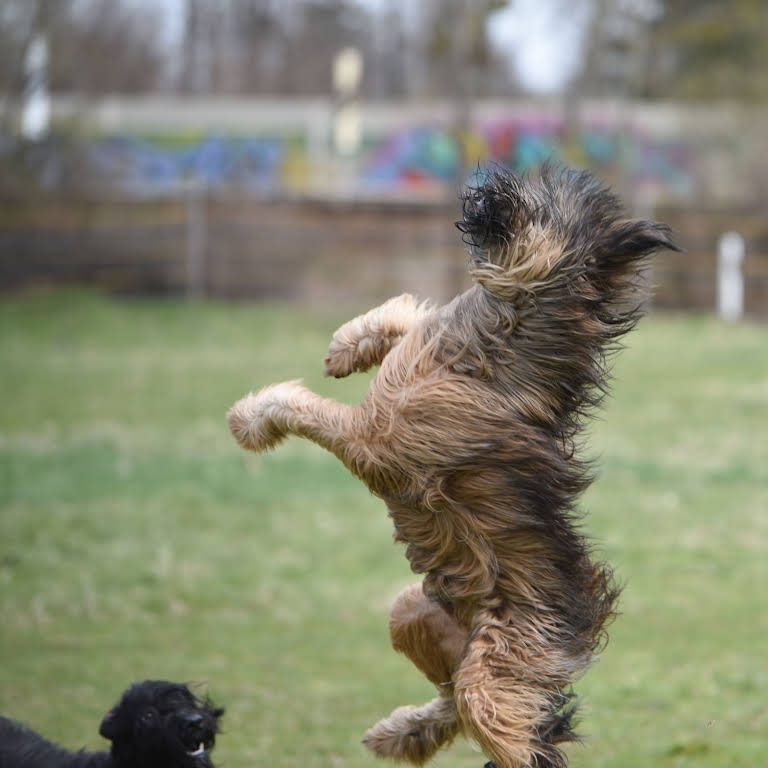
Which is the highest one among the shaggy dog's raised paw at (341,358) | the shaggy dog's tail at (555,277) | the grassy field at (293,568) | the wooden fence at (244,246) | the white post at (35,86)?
the white post at (35,86)

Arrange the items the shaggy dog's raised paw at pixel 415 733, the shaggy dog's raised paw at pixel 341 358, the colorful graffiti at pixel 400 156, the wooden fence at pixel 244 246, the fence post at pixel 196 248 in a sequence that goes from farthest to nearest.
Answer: the colorful graffiti at pixel 400 156
the fence post at pixel 196 248
the wooden fence at pixel 244 246
the shaggy dog's raised paw at pixel 341 358
the shaggy dog's raised paw at pixel 415 733

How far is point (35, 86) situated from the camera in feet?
85.4

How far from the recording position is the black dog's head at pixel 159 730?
412 centimetres

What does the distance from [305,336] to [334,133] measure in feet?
48.8

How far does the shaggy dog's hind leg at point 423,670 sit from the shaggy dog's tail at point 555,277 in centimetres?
72

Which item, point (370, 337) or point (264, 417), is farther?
point (370, 337)

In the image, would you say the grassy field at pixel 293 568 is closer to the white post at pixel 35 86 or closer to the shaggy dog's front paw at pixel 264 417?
the shaggy dog's front paw at pixel 264 417

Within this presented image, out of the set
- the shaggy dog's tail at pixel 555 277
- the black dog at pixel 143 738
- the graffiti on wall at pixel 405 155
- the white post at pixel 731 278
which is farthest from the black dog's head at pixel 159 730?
the graffiti on wall at pixel 405 155

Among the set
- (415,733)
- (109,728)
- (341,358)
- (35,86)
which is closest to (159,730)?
(109,728)

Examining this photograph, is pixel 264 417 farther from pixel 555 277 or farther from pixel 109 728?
pixel 109 728

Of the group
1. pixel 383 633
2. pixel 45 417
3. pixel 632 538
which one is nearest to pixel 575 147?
pixel 45 417

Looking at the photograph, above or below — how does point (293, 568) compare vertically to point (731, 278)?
below

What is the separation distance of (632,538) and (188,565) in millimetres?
3625

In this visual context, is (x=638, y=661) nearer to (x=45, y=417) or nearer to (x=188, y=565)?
(x=188, y=565)
